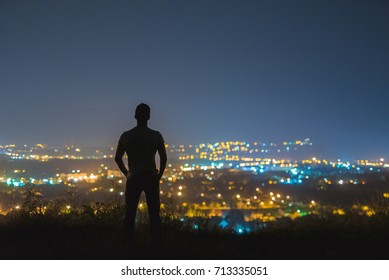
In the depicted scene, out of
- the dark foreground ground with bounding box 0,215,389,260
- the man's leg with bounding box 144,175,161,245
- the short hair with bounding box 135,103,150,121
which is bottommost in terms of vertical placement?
the dark foreground ground with bounding box 0,215,389,260

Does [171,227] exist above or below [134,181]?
below

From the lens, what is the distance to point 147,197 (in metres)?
4.99

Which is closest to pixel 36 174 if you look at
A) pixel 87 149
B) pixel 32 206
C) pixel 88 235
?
pixel 87 149

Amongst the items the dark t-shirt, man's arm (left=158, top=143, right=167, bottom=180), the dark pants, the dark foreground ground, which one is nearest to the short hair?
the dark t-shirt

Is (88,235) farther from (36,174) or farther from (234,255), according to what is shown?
(36,174)

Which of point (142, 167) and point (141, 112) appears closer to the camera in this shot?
point (142, 167)

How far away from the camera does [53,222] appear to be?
6891mm

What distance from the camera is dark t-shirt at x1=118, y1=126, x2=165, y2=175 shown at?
4.89 m

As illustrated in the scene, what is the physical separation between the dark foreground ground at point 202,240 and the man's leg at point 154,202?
0.64 feet

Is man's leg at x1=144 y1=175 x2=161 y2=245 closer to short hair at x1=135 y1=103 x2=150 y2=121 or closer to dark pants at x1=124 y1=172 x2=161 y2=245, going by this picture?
dark pants at x1=124 y1=172 x2=161 y2=245

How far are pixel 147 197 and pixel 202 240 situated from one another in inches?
67.8

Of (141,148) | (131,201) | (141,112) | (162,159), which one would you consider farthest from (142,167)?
(141,112)

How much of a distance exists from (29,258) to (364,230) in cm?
574

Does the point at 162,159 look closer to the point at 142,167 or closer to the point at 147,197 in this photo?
the point at 142,167
